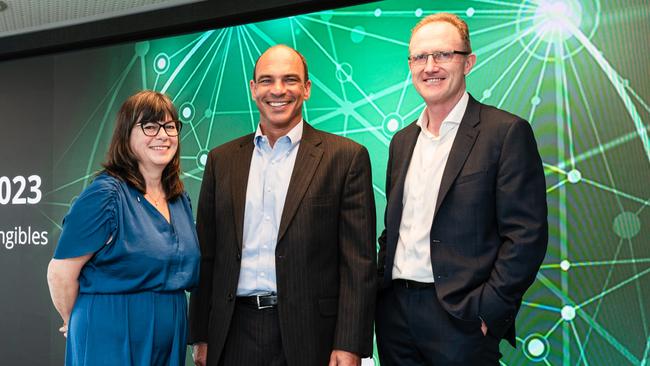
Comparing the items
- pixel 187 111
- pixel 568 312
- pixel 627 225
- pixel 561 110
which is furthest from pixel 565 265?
pixel 187 111

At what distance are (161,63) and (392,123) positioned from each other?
202 centimetres

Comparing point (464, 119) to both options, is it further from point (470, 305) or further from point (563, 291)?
point (563, 291)

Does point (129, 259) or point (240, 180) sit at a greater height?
point (240, 180)

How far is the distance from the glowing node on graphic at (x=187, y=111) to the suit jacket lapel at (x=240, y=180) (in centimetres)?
226

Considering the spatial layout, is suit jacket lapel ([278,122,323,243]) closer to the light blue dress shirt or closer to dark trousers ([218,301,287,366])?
the light blue dress shirt

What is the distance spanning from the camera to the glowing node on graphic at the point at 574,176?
3.26 metres

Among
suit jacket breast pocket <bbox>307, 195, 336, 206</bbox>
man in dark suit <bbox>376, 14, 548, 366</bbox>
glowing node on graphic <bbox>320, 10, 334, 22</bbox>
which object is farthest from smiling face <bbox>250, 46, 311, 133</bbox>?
glowing node on graphic <bbox>320, 10, 334, 22</bbox>

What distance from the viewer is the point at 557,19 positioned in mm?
3354

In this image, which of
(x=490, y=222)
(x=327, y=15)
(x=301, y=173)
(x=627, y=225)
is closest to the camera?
(x=490, y=222)

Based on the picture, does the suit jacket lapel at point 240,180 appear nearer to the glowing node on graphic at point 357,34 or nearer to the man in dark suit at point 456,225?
the man in dark suit at point 456,225

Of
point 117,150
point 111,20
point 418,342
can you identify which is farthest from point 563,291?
point 111,20

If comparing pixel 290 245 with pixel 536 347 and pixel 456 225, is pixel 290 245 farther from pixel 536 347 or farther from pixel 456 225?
pixel 536 347

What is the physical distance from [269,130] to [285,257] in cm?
54

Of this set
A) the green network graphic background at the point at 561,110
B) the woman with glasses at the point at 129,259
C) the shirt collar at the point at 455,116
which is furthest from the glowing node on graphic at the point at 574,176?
the woman with glasses at the point at 129,259
